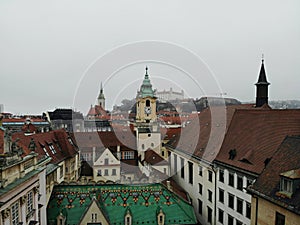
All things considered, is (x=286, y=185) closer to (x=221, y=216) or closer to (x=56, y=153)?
(x=221, y=216)

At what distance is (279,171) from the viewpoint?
17031 millimetres

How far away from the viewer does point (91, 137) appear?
160 feet

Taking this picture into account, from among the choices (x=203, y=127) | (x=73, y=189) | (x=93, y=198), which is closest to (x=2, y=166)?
(x=93, y=198)

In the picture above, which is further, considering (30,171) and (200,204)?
(200,204)

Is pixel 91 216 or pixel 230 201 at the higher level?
pixel 230 201

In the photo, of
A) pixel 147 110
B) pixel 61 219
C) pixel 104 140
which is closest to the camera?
pixel 61 219

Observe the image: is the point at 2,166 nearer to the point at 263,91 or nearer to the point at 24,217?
the point at 24,217

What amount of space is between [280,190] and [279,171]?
166 centimetres

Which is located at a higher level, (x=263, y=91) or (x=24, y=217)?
(x=263, y=91)

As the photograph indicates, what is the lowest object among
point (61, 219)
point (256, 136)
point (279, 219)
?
point (61, 219)

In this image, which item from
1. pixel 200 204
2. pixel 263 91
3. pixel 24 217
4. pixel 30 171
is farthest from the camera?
pixel 263 91

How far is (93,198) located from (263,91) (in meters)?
25.2

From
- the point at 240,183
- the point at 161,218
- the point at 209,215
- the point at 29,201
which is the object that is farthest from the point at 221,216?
the point at 29,201

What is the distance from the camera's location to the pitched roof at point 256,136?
22938 mm
